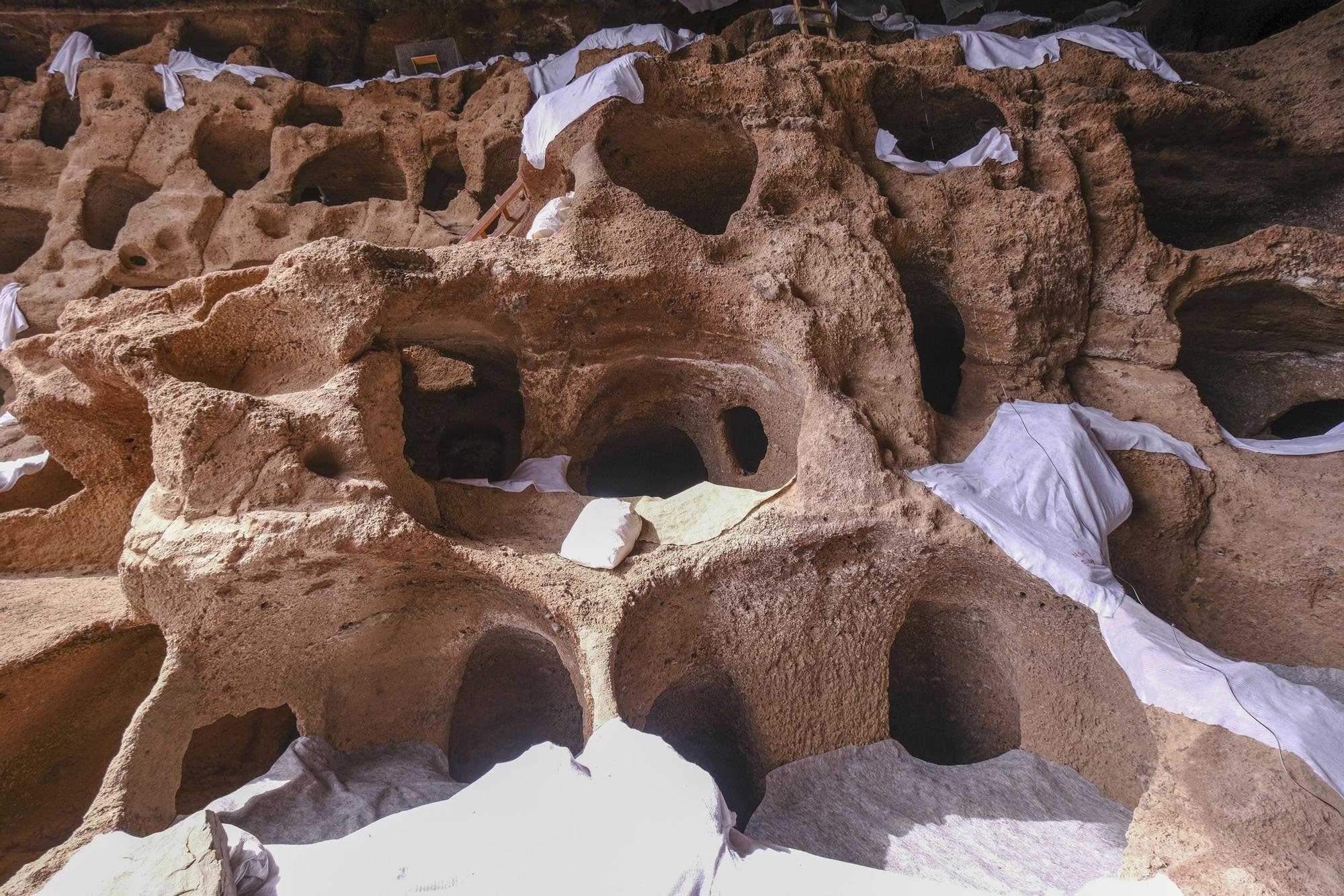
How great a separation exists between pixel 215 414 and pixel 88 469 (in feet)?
7.19

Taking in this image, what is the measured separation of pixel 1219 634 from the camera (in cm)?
404

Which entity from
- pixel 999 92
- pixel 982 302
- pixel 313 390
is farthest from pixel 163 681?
pixel 999 92

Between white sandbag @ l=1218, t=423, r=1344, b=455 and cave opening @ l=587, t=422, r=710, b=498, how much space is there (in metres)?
3.53

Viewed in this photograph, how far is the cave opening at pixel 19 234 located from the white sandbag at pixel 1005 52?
854cm

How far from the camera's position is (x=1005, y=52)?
5.61m

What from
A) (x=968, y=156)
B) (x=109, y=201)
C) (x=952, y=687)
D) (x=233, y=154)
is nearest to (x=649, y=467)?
(x=952, y=687)

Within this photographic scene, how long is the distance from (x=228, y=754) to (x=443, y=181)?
5.88 meters

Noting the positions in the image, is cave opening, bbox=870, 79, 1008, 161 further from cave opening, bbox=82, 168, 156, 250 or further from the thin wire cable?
cave opening, bbox=82, 168, 156, 250

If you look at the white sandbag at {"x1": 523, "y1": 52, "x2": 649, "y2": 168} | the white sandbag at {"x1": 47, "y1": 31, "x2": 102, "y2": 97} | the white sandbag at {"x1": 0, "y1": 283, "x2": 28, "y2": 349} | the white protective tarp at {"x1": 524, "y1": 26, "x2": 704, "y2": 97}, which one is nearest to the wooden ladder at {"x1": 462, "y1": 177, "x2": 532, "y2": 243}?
the white sandbag at {"x1": 523, "y1": 52, "x2": 649, "y2": 168}

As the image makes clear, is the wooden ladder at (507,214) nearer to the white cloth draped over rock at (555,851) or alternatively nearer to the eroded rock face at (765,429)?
the eroded rock face at (765,429)

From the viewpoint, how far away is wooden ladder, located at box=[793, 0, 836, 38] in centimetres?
626

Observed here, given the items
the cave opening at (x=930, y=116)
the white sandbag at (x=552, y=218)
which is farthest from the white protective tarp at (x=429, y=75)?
the cave opening at (x=930, y=116)

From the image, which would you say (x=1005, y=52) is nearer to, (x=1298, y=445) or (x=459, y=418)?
(x=1298, y=445)

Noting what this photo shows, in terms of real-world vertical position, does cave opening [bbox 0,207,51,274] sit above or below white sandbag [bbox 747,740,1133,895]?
above
